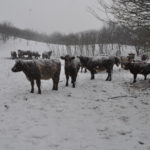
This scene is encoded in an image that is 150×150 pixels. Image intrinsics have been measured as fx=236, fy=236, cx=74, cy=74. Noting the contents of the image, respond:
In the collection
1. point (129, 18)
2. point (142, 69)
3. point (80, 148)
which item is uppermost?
point (129, 18)

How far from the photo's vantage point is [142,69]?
13.9 metres

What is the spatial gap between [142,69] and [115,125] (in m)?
8.33

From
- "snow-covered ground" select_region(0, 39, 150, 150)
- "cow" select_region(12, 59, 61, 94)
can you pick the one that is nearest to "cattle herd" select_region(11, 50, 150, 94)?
"cow" select_region(12, 59, 61, 94)

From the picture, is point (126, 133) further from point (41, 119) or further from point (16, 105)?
point (16, 105)

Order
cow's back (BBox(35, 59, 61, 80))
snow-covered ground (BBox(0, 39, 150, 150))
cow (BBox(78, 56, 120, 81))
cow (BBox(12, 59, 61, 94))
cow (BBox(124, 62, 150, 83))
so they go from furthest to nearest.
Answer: cow (BBox(78, 56, 120, 81)) < cow (BBox(124, 62, 150, 83)) < cow's back (BBox(35, 59, 61, 80)) < cow (BBox(12, 59, 61, 94)) < snow-covered ground (BBox(0, 39, 150, 150))

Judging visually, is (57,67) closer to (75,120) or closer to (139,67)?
(75,120)

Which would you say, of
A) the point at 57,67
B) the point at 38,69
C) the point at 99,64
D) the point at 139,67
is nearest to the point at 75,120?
the point at 38,69

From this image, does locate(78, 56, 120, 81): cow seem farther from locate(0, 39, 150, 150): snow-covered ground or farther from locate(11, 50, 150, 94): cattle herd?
locate(0, 39, 150, 150): snow-covered ground

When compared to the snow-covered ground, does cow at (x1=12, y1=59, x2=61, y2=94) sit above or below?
above

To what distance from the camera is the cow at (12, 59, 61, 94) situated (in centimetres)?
1024

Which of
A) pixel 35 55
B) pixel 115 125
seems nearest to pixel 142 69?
pixel 115 125

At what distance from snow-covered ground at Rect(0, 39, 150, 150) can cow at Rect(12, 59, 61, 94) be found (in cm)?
70

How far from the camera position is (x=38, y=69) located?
10.3 meters

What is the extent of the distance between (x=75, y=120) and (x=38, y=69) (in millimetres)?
4238
